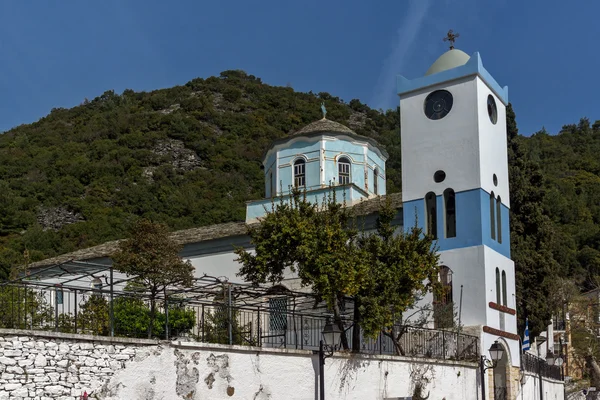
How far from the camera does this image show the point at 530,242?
31141 millimetres

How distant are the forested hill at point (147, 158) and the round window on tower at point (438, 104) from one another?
1018 inches

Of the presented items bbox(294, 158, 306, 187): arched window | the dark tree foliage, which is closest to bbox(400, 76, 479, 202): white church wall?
the dark tree foliage

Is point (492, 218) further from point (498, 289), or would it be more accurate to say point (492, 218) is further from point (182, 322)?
point (182, 322)

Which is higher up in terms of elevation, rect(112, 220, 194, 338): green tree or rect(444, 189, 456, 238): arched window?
rect(444, 189, 456, 238): arched window

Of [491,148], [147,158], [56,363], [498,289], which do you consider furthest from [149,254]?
[147,158]

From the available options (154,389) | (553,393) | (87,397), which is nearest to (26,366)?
(87,397)

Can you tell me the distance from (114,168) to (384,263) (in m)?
52.0

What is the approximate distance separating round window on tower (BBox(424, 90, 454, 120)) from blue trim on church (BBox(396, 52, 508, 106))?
0.44 metres

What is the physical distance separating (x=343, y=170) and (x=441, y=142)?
8.09 m

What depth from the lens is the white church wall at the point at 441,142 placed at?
1062 inches

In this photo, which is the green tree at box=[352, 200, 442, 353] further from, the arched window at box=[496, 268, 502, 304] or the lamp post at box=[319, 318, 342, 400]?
the arched window at box=[496, 268, 502, 304]

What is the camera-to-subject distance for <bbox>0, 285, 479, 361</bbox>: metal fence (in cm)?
1570

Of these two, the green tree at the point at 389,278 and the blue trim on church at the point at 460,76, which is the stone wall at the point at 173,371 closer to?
the green tree at the point at 389,278

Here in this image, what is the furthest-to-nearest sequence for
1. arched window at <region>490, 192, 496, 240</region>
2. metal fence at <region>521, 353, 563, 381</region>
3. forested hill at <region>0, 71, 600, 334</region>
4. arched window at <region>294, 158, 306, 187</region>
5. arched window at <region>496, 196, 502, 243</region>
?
forested hill at <region>0, 71, 600, 334</region> < arched window at <region>294, 158, 306, 187</region> < metal fence at <region>521, 353, 563, 381</region> < arched window at <region>496, 196, 502, 243</region> < arched window at <region>490, 192, 496, 240</region>
